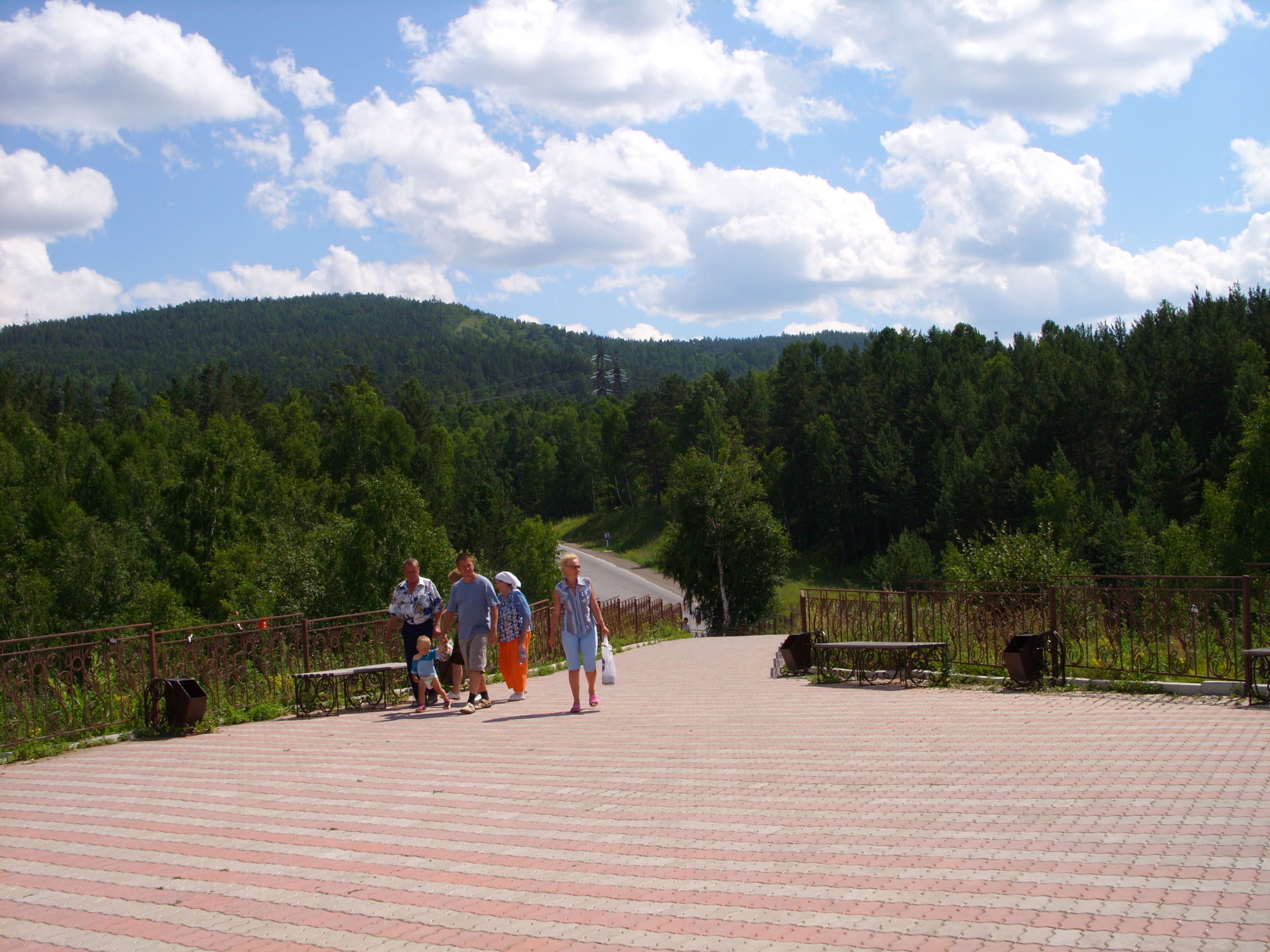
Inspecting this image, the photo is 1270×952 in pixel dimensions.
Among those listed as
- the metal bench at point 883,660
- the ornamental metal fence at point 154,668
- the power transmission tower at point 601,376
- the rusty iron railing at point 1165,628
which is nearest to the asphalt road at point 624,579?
the metal bench at point 883,660

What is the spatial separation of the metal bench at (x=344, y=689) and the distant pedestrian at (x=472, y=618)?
1101mm

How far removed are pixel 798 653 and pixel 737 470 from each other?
100ft

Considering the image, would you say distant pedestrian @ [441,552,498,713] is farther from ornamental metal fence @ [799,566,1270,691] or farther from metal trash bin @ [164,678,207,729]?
ornamental metal fence @ [799,566,1270,691]

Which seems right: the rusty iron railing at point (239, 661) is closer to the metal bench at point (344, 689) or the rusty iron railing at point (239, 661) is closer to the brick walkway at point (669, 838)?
the metal bench at point (344, 689)

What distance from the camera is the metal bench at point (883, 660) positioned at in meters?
12.4

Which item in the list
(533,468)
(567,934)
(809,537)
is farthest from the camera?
(533,468)

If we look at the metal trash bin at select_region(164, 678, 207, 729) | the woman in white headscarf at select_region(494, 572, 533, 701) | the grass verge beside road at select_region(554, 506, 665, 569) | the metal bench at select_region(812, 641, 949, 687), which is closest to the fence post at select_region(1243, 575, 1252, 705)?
the metal bench at select_region(812, 641, 949, 687)

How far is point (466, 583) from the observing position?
10914 millimetres

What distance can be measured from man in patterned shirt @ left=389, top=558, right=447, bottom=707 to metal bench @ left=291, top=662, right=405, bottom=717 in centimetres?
52

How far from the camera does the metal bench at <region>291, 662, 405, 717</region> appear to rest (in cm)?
1135

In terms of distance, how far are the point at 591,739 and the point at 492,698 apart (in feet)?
12.3

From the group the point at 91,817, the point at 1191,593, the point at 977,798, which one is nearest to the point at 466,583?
the point at 91,817

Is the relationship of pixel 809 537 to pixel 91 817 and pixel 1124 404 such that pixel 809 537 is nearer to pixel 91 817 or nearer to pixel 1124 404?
pixel 1124 404

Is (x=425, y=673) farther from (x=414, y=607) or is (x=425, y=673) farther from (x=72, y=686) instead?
(x=72, y=686)
